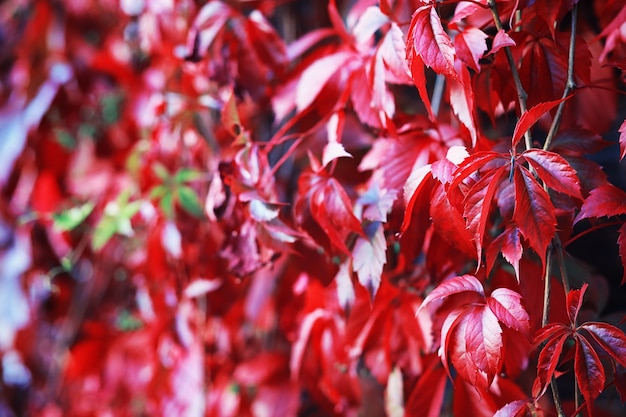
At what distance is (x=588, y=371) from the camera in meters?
0.50

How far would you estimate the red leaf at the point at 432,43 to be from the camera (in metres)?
0.52

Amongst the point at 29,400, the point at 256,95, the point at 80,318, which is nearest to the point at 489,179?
the point at 256,95

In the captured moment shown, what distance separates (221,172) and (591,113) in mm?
502

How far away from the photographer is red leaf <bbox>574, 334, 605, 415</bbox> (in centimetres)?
50

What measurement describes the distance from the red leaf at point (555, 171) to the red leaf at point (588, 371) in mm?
135

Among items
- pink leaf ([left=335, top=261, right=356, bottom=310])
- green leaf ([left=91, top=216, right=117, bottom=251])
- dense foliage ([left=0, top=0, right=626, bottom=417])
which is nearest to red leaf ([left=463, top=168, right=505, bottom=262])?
dense foliage ([left=0, top=0, right=626, bottom=417])

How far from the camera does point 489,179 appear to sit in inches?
20.1

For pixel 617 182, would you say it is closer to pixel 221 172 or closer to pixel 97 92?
pixel 221 172

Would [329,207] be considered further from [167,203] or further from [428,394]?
[167,203]

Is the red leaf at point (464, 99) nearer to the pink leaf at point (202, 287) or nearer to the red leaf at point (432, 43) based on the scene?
the red leaf at point (432, 43)

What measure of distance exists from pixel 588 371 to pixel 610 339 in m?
0.03

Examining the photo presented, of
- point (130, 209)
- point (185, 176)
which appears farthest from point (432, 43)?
point (130, 209)

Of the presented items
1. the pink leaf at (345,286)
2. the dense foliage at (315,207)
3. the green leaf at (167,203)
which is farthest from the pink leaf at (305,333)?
the green leaf at (167,203)

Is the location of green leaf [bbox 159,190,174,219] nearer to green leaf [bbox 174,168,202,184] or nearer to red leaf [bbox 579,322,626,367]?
green leaf [bbox 174,168,202,184]
